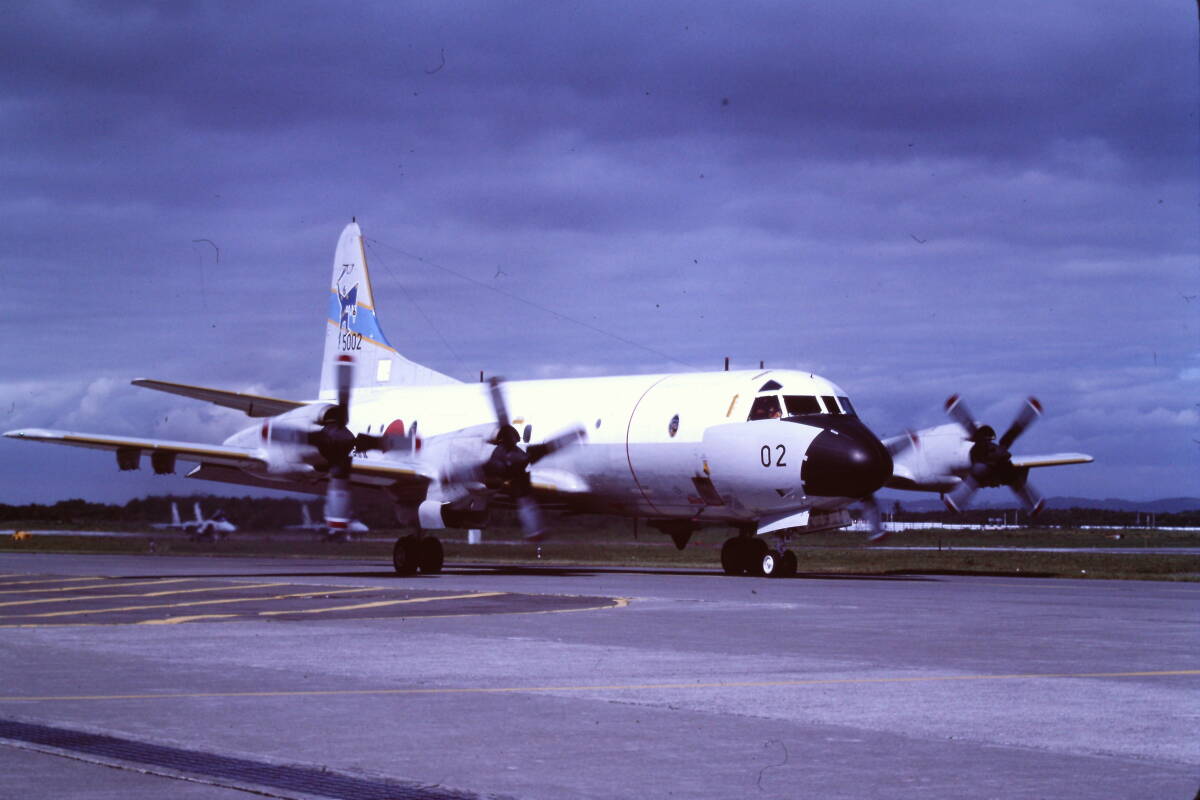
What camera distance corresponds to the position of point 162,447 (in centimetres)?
2961

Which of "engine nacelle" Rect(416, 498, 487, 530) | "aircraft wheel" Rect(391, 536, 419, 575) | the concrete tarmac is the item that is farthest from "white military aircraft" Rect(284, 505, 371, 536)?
the concrete tarmac

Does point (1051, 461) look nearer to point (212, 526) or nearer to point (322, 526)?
point (322, 526)

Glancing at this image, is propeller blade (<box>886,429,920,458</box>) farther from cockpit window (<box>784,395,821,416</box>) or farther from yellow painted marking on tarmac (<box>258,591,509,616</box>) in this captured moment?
yellow painted marking on tarmac (<box>258,591,509,616</box>)

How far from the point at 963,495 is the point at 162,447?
18.6 m

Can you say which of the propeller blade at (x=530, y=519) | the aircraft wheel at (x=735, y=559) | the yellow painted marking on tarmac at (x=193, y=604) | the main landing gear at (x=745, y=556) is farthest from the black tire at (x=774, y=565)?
the yellow painted marking on tarmac at (x=193, y=604)

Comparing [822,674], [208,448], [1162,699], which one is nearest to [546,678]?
[822,674]

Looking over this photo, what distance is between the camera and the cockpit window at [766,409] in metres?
29.4

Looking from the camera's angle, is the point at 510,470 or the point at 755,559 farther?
the point at 755,559

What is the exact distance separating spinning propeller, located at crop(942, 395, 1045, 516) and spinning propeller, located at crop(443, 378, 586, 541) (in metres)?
9.65

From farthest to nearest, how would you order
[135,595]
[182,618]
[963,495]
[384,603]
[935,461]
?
[935,461] → [963,495] → [135,595] → [384,603] → [182,618]

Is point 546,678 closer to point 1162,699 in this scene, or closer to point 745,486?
point 1162,699

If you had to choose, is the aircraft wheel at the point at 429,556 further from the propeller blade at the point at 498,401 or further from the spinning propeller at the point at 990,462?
the spinning propeller at the point at 990,462

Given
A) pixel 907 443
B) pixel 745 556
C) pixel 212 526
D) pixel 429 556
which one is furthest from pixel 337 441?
pixel 212 526

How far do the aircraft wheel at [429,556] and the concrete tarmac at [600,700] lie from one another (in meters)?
11.0
